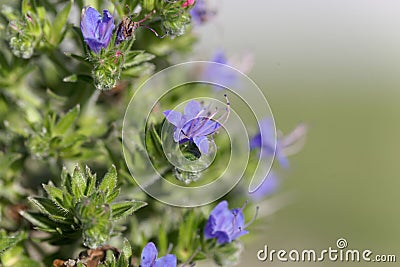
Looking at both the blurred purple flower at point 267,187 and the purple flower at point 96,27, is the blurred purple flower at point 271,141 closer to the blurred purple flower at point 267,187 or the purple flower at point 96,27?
the blurred purple flower at point 267,187

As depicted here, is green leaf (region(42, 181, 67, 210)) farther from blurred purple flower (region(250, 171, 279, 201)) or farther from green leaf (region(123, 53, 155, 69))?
blurred purple flower (region(250, 171, 279, 201))

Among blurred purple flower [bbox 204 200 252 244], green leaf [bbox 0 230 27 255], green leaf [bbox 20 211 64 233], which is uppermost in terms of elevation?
blurred purple flower [bbox 204 200 252 244]

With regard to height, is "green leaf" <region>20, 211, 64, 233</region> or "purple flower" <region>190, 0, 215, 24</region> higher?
"purple flower" <region>190, 0, 215, 24</region>

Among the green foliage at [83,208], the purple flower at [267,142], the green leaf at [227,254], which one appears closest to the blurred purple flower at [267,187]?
the purple flower at [267,142]

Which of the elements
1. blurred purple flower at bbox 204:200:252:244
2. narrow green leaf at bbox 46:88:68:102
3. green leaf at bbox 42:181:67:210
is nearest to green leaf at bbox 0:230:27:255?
green leaf at bbox 42:181:67:210

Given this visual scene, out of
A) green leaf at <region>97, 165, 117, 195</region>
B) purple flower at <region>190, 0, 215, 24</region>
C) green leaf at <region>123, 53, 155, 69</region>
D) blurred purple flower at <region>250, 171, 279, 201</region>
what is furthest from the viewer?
blurred purple flower at <region>250, 171, 279, 201</region>

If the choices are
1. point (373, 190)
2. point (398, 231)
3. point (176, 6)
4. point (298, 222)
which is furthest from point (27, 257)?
point (373, 190)

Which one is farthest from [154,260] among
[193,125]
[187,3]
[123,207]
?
[187,3]

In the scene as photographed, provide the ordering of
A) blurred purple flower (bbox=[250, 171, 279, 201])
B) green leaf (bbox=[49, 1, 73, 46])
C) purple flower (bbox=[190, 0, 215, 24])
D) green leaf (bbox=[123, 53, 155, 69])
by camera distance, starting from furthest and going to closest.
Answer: blurred purple flower (bbox=[250, 171, 279, 201]) < purple flower (bbox=[190, 0, 215, 24]) < green leaf (bbox=[49, 1, 73, 46]) < green leaf (bbox=[123, 53, 155, 69])

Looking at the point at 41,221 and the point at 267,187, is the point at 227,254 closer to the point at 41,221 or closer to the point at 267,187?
the point at 267,187
